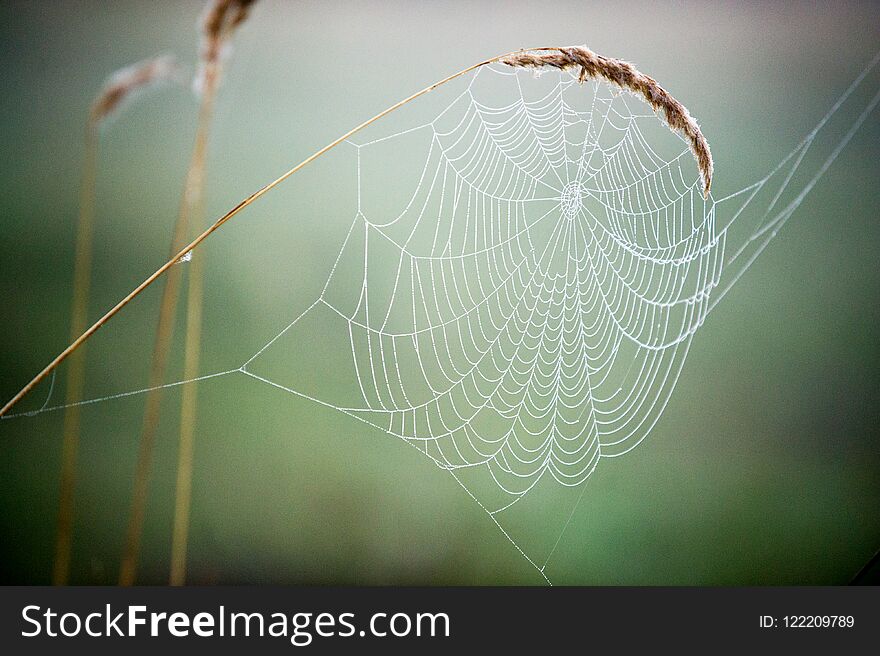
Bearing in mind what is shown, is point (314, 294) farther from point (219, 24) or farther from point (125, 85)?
point (219, 24)

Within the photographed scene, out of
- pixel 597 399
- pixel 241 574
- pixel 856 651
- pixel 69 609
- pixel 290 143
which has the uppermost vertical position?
pixel 290 143

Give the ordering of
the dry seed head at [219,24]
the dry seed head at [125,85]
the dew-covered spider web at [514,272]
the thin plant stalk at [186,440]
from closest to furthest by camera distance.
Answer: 1. the dry seed head at [219,24]
2. the dry seed head at [125,85]
3. the thin plant stalk at [186,440]
4. the dew-covered spider web at [514,272]

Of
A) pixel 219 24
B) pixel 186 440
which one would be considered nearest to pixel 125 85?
pixel 219 24

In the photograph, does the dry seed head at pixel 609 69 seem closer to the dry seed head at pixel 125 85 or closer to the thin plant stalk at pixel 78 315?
the dry seed head at pixel 125 85

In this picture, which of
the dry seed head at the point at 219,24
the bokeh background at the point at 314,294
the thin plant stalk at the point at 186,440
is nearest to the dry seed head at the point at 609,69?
the dry seed head at the point at 219,24

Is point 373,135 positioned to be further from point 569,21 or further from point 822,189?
point 822,189

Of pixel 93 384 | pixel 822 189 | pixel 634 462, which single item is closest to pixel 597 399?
pixel 634 462
